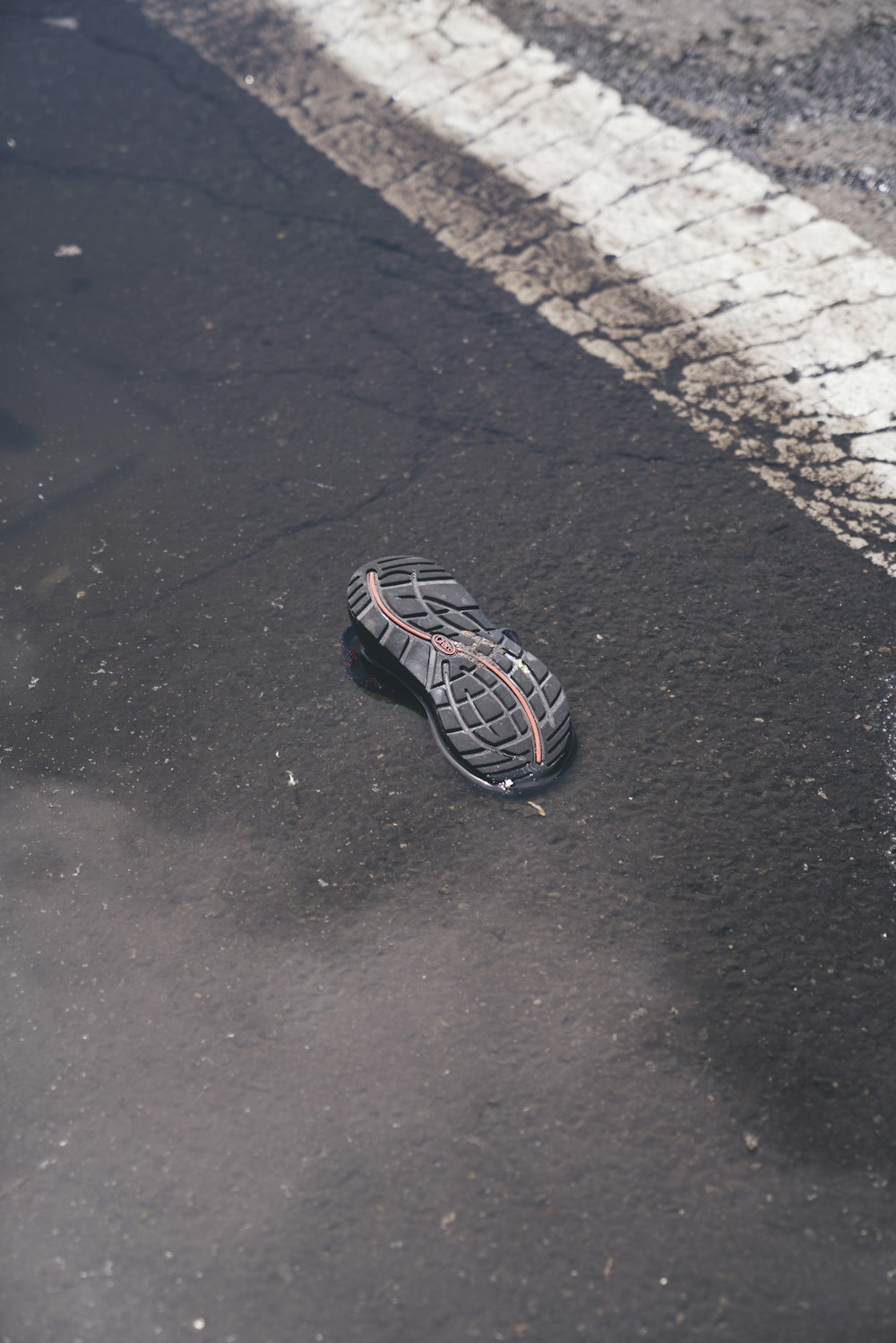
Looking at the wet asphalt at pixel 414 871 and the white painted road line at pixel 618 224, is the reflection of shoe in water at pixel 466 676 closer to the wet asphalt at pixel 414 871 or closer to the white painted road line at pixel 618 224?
the wet asphalt at pixel 414 871

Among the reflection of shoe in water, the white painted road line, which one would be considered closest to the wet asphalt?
the reflection of shoe in water

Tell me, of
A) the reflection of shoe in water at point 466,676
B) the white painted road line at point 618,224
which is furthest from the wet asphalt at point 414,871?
the white painted road line at point 618,224

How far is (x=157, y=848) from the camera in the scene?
3164mm

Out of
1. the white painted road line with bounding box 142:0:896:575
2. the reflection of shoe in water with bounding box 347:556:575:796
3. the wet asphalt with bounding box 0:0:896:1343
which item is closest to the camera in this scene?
the wet asphalt with bounding box 0:0:896:1343

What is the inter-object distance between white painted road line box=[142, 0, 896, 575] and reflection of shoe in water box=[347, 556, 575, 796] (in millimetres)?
1602

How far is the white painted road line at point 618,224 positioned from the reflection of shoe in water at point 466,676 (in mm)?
1602

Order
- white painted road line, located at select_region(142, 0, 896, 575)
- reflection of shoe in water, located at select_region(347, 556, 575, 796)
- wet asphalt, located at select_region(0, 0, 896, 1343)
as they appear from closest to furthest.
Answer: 1. wet asphalt, located at select_region(0, 0, 896, 1343)
2. reflection of shoe in water, located at select_region(347, 556, 575, 796)
3. white painted road line, located at select_region(142, 0, 896, 575)

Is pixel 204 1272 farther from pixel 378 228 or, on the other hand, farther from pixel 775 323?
pixel 378 228

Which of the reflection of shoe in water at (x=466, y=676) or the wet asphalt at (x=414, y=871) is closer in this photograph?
the wet asphalt at (x=414, y=871)

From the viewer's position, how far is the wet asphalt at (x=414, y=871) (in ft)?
7.88

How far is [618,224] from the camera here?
17.6 feet

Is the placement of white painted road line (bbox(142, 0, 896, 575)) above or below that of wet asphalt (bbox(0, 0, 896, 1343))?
above

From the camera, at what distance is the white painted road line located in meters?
4.38

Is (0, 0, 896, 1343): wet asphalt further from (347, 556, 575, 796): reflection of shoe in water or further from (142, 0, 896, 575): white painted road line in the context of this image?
(142, 0, 896, 575): white painted road line
